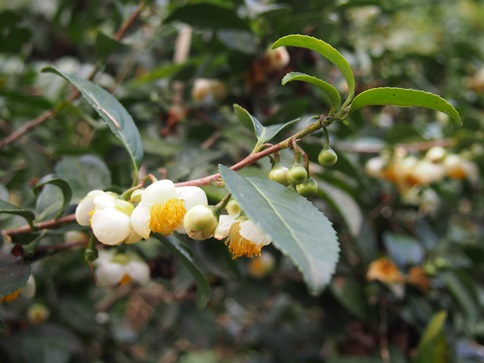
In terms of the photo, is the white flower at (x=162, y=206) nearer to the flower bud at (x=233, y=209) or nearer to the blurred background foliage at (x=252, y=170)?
the flower bud at (x=233, y=209)

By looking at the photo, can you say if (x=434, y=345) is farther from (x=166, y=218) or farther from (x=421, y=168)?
(x=166, y=218)

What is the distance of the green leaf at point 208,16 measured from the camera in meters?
1.04

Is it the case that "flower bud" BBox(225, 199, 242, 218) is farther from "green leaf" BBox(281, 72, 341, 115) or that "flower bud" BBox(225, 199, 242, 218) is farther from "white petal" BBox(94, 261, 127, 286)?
"white petal" BBox(94, 261, 127, 286)

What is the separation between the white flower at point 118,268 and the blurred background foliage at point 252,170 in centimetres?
9

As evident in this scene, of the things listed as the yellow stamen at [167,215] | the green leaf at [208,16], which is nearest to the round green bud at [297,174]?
the yellow stamen at [167,215]

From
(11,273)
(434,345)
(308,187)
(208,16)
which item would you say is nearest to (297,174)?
(308,187)

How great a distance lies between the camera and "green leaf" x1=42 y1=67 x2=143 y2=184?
0.64m

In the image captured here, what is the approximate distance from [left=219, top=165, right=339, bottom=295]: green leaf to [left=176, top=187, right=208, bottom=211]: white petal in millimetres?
66

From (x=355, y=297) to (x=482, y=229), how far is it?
97 centimetres

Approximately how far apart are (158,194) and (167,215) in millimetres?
29

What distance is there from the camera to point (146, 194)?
56 cm

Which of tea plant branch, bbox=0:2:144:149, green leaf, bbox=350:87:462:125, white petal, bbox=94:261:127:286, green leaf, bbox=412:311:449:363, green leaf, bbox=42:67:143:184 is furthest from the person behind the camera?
green leaf, bbox=412:311:449:363

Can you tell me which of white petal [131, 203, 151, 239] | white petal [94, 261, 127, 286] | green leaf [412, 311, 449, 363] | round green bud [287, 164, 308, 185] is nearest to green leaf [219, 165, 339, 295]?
round green bud [287, 164, 308, 185]

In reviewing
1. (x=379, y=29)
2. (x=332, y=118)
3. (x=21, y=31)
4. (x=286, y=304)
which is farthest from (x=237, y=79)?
(x=379, y=29)
